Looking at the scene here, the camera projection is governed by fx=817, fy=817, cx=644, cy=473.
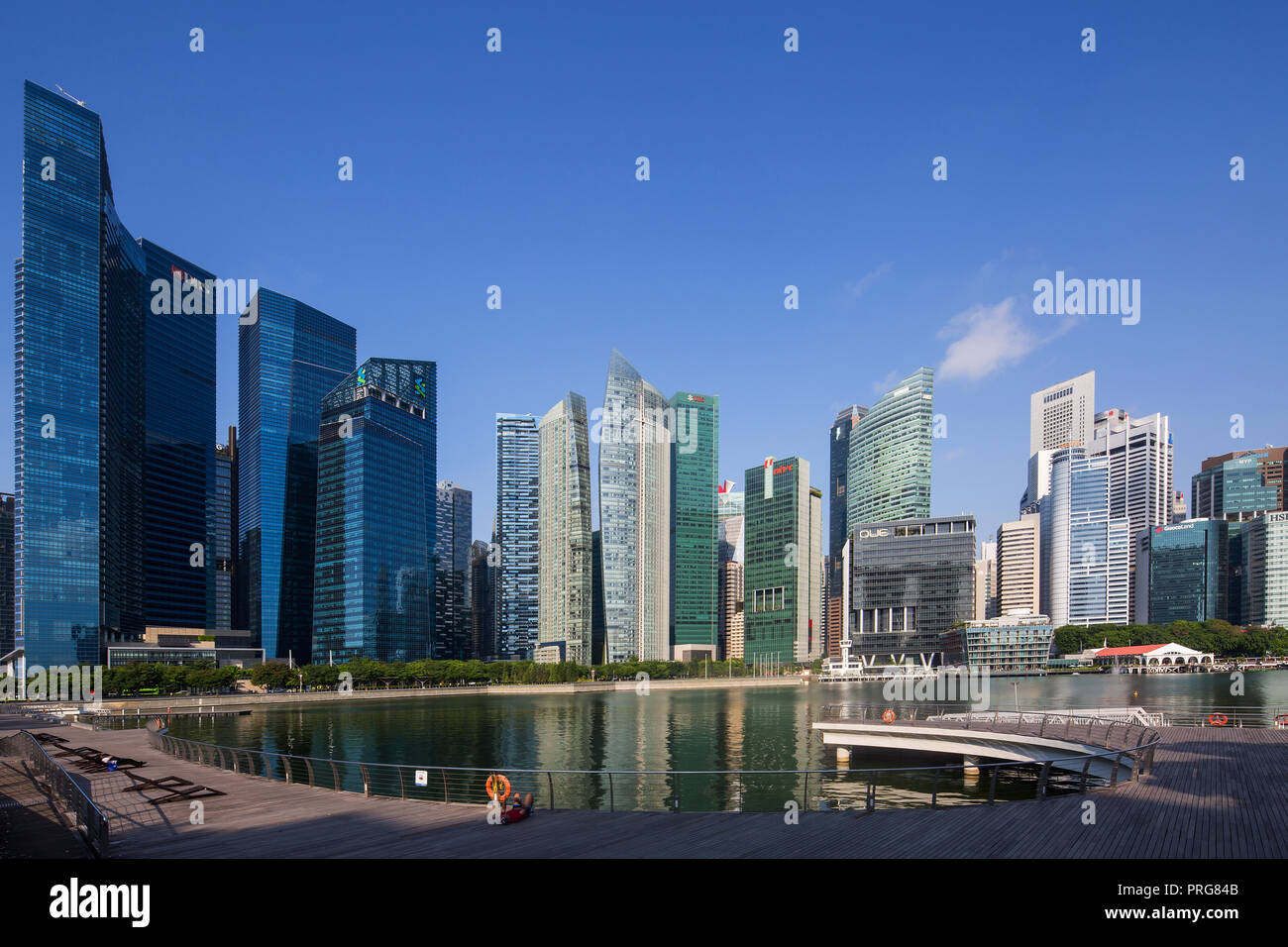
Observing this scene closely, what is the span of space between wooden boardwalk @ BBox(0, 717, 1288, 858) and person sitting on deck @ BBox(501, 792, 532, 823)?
364 mm

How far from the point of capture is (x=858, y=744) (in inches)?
1838

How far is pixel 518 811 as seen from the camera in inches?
715

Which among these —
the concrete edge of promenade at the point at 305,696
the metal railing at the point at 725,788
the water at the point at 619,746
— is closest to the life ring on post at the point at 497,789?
the water at the point at 619,746

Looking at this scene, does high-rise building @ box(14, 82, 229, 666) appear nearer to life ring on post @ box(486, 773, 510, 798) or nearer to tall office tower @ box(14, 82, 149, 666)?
tall office tower @ box(14, 82, 149, 666)

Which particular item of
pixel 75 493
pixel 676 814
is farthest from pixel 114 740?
pixel 75 493

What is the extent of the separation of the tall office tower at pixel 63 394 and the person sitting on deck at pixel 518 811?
580 feet

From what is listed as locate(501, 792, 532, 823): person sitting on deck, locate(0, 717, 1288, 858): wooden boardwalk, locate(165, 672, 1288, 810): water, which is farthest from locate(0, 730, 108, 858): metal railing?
locate(501, 792, 532, 823): person sitting on deck

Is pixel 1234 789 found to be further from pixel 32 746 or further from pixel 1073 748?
pixel 32 746

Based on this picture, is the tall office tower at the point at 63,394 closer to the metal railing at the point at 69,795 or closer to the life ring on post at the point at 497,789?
the metal railing at the point at 69,795

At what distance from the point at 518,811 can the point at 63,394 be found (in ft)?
602

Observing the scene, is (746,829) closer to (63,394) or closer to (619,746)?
(619,746)
